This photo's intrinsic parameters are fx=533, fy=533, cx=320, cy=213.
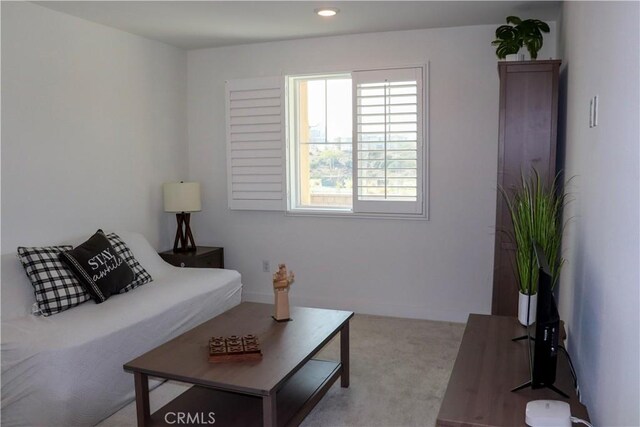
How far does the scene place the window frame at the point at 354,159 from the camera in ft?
14.0

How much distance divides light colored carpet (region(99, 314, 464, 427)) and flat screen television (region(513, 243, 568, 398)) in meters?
0.95

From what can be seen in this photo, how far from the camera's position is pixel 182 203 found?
14.9ft

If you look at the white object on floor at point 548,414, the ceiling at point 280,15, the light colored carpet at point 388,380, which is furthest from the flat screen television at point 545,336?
the ceiling at point 280,15

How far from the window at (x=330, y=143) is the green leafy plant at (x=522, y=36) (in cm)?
84

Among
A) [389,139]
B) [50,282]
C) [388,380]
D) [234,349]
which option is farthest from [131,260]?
[389,139]

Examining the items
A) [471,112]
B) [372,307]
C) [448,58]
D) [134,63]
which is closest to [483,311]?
[372,307]

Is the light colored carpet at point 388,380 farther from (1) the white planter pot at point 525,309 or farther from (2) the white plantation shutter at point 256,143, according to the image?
(2) the white plantation shutter at point 256,143

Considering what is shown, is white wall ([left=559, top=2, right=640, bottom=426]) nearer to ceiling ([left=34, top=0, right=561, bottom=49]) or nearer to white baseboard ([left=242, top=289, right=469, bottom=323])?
ceiling ([left=34, top=0, right=561, bottom=49])

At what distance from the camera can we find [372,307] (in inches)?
181

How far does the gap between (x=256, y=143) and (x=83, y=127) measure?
1472 millimetres

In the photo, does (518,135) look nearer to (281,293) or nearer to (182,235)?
(281,293)

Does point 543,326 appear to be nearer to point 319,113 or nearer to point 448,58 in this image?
point 448,58

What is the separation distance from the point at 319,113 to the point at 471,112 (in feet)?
4.36

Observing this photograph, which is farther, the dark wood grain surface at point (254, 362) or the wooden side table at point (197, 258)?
the wooden side table at point (197, 258)
